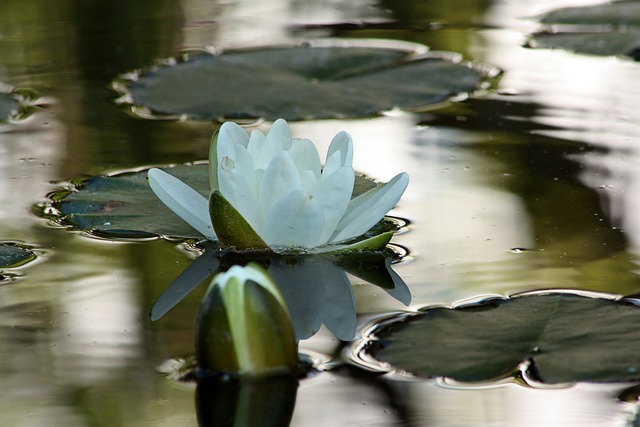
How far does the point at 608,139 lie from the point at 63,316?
1357 mm

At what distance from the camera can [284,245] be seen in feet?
5.41

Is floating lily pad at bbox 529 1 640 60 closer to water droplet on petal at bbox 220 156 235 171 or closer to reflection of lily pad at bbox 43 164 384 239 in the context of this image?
reflection of lily pad at bbox 43 164 384 239

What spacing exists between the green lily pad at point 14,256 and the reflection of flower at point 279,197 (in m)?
0.24

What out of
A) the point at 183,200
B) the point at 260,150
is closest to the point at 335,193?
the point at 260,150

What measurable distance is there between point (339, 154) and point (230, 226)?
212 mm

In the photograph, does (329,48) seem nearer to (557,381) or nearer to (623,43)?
(623,43)

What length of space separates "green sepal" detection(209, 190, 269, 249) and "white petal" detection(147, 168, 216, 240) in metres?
0.05

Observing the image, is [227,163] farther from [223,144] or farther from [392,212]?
[392,212]

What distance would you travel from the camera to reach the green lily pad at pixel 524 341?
4.00ft

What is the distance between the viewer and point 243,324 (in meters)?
1.23

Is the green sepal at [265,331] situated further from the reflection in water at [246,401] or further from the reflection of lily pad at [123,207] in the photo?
the reflection of lily pad at [123,207]

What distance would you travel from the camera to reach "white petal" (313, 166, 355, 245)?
5.19 feet

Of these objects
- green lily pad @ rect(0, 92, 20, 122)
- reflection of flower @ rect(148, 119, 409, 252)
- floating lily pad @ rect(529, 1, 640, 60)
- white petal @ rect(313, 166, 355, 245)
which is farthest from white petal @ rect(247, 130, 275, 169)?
floating lily pad @ rect(529, 1, 640, 60)

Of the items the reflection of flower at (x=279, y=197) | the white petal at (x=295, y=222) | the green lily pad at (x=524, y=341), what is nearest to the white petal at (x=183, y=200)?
the reflection of flower at (x=279, y=197)
